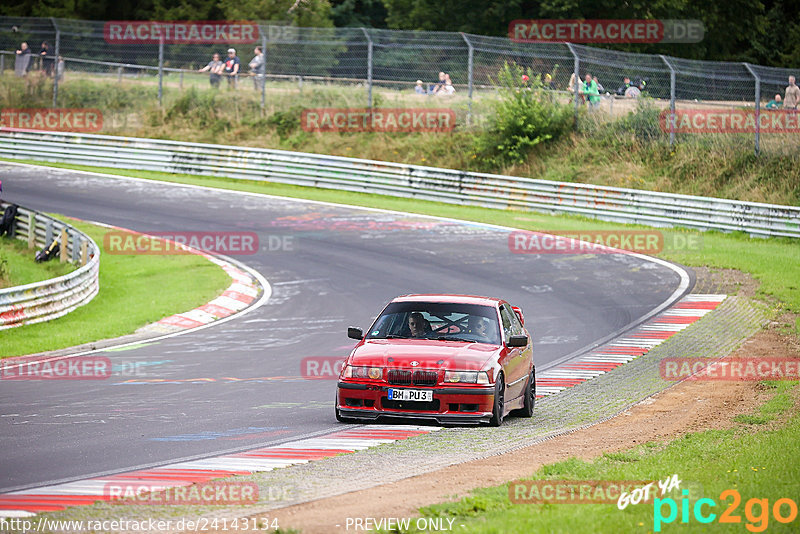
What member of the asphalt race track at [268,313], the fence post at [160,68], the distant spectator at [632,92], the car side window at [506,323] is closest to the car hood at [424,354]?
the car side window at [506,323]

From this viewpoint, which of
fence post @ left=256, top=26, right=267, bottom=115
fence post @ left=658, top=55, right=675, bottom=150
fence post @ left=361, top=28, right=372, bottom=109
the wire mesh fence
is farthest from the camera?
fence post @ left=256, top=26, right=267, bottom=115

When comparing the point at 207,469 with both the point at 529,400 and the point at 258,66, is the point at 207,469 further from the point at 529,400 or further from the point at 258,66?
the point at 258,66

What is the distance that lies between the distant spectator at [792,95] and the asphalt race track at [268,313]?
8.39 metres

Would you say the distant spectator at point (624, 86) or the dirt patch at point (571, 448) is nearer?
the dirt patch at point (571, 448)

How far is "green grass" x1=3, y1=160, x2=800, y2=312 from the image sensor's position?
23141 mm

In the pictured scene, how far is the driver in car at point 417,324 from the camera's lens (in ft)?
39.3

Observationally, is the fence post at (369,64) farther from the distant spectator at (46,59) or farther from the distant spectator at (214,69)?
the distant spectator at (46,59)

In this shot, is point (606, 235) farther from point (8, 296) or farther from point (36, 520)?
point (36, 520)

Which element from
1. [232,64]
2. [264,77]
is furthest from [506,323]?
[232,64]

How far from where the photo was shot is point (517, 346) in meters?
11.9

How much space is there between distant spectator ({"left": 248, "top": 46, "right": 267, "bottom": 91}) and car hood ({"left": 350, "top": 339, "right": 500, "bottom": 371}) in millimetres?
28317

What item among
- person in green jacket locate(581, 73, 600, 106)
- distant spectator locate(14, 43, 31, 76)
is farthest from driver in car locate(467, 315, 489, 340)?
distant spectator locate(14, 43, 31, 76)

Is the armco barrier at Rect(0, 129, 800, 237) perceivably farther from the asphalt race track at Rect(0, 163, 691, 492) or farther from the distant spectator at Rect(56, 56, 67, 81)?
the distant spectator at Rect(56, 56, 67, 81)

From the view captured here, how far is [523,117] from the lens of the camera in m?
35.8
